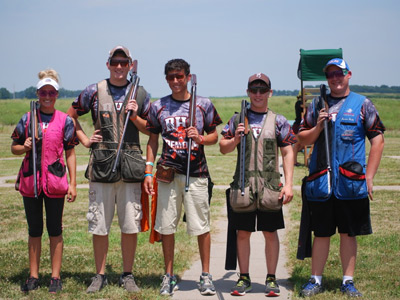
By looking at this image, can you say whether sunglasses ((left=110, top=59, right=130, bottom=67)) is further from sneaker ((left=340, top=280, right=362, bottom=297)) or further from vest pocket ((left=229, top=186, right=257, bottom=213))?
sneaker ((left=340, top=280, right=362, bottom=297))

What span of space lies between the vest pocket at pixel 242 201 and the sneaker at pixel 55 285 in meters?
1.86

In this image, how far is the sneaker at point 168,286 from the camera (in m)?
5.57

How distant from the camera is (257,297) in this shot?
552cm

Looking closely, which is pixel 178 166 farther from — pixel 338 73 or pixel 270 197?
pixel 338 73

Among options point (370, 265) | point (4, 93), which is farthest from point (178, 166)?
point (4, 93)

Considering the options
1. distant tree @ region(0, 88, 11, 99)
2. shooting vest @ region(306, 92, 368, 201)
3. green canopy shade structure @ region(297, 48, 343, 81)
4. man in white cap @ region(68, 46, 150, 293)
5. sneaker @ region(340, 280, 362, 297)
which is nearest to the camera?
shooting vest @ region(306, 92, 368, 201)

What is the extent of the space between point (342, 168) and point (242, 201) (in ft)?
3.18

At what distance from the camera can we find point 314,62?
17234 millimetres

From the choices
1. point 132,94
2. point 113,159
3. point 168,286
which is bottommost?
point 168,286

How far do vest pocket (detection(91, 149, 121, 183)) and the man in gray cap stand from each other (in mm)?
1068

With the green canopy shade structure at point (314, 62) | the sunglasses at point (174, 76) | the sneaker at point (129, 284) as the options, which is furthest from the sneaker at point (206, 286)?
the green canopy shade structure at point (314, 62)

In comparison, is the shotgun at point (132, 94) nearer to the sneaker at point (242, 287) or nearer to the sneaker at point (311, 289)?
the sneaker at point (242, 287)

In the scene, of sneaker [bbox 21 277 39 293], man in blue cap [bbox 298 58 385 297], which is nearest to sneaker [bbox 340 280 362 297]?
man in blue cap [bbox 298 58 385 297]

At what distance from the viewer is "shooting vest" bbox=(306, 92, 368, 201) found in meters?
5.29
